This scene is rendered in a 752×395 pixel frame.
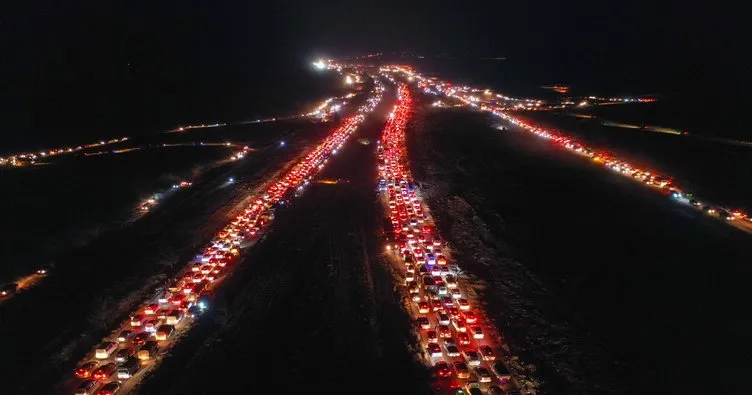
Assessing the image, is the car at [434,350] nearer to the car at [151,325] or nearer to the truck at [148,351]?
the truck at [148,351]

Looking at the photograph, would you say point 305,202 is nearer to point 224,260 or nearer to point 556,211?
point 224,260

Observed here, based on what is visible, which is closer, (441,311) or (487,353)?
(487,353)

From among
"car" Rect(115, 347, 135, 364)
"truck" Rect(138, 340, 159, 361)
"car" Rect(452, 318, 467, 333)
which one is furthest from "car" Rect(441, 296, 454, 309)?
"car" Rect(115, 347, 135, 364)

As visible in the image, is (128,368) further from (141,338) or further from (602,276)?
(602,276)

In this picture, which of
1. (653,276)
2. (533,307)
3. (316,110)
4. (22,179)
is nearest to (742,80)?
(316,110)

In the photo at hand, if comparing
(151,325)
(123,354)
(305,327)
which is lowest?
(305,327)

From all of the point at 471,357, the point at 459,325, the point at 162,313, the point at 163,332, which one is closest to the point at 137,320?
the point at 162,313
